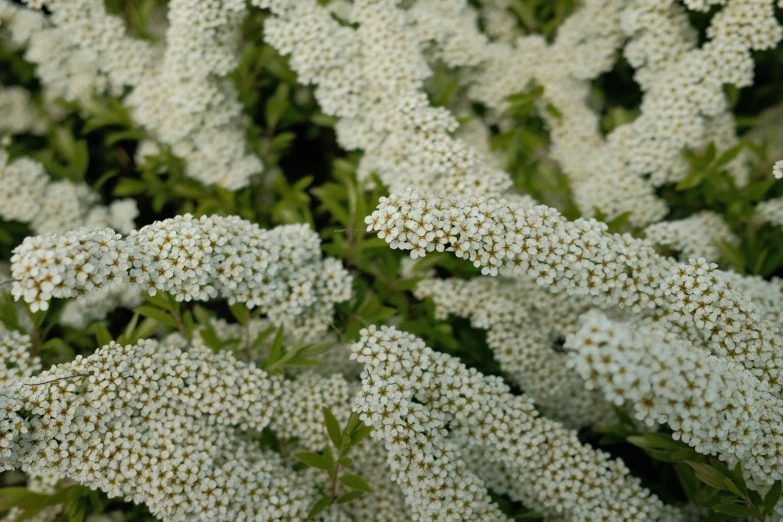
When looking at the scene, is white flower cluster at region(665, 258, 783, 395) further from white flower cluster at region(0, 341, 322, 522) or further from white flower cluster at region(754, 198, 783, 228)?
white flower cluster at region(0, 341, 322, 522)

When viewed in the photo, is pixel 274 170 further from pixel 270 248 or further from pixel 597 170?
pixel 597 170

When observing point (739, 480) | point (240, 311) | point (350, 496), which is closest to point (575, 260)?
point (739, 480)

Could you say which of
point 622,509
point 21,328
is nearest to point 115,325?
point 21,328

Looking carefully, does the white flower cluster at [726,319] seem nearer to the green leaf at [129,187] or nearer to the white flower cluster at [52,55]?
the green leaf at [129,187]

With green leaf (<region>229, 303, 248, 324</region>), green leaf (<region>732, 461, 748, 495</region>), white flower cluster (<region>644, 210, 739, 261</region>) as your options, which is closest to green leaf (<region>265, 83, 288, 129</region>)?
green leaf (<region>229, 303, 248, 324</region>)

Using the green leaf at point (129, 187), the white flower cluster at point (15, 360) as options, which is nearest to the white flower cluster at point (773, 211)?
the green leaf at point (129, 187)

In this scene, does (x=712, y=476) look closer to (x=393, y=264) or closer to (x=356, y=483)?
(x=356, y=483)
